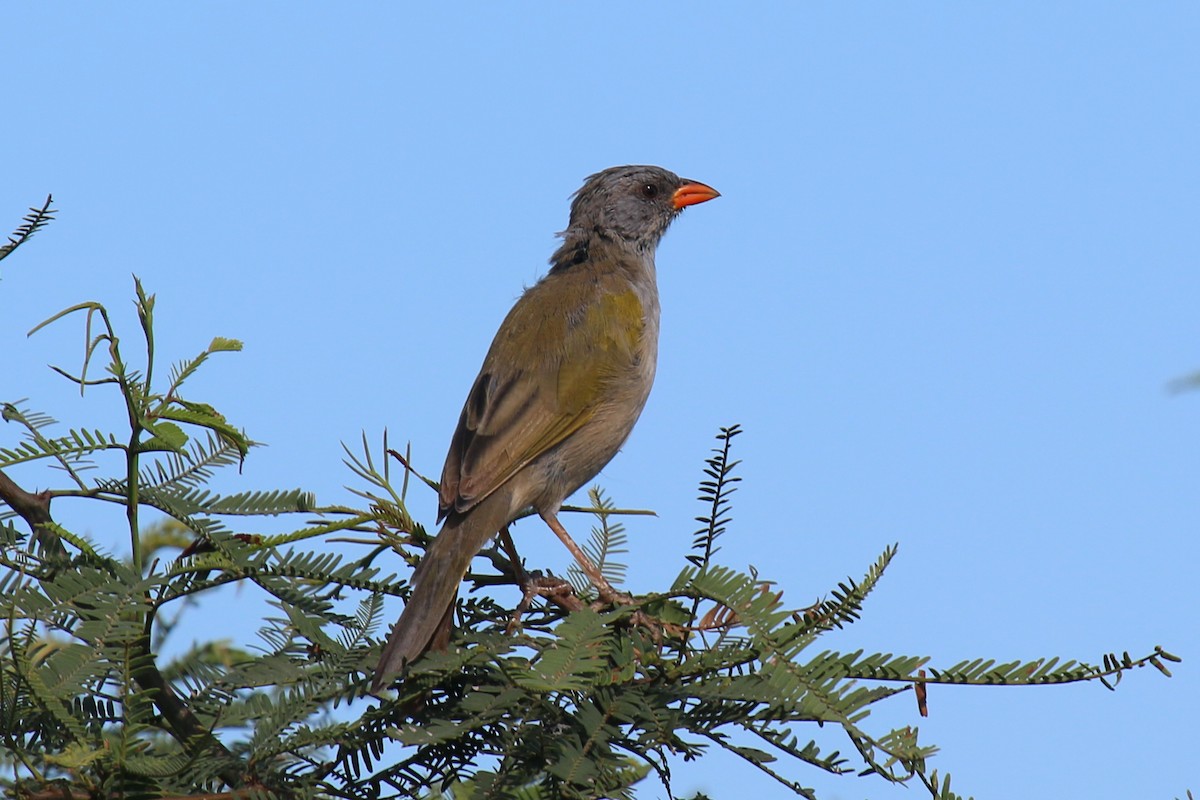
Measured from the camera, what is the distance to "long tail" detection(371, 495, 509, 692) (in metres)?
2.64

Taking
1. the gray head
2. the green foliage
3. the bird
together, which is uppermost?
the gray head

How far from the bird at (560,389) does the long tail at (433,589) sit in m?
0.02

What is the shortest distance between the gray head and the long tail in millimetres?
3238

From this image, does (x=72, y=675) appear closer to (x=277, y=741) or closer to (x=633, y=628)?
(x=277, y=741)

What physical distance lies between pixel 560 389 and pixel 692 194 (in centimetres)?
246

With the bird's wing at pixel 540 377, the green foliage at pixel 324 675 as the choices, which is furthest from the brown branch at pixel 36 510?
the bird's wing at pixel 540 377

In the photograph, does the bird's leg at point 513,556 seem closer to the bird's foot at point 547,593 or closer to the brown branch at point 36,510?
the bird's foot at point 547,593

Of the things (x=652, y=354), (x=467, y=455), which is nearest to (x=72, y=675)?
(x=467, y=455)

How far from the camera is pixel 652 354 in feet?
19.9

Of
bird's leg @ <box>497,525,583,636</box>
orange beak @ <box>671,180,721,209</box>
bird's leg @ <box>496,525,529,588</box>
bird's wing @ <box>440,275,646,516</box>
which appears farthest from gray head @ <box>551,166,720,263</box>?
bird's leg @ <box>497,525,583,636</box>

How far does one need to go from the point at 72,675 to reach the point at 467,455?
2606mm

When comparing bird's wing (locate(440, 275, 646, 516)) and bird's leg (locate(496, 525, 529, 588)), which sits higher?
bird's wing (locate(440, 275, 646, 516))

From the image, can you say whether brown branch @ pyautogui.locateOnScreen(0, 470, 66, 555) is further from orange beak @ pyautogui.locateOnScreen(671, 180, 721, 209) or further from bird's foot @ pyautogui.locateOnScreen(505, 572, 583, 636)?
orange beak @ pyautogui.locateOnScreen(671, 180, 721, 209)

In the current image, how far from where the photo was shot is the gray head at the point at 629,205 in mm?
7176
